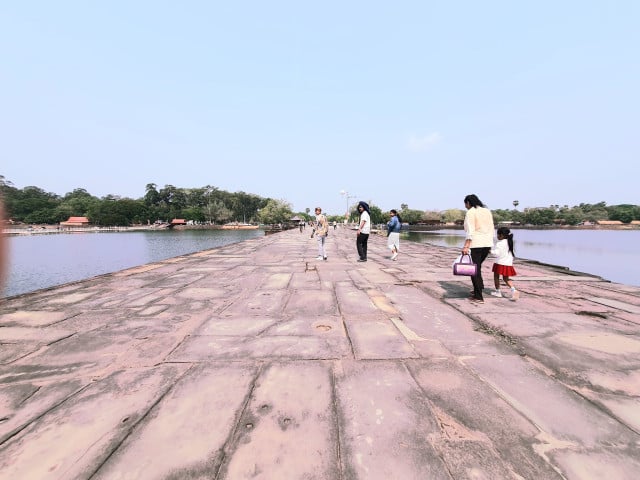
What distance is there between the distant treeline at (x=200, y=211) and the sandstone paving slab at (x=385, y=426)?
3897 inches

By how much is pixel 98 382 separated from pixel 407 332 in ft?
9.45

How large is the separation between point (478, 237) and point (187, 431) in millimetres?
4508

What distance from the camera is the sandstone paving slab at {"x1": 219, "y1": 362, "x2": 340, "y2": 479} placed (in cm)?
138

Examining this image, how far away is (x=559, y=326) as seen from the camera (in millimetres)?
3279

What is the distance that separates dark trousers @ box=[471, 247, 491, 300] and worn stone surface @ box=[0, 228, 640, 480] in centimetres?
42

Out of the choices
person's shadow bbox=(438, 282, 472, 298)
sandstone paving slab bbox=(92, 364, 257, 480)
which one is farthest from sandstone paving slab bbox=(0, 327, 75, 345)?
person's shadow bbox=(438, 282, 472, 298)

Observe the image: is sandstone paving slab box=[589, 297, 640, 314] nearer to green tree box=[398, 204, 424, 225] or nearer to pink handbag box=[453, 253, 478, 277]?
pink handbag box=[453, 253, 478, 277]

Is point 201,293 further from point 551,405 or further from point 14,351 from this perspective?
point 551,405

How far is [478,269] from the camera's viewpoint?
14.5ft

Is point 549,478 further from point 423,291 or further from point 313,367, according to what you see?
point 423,291

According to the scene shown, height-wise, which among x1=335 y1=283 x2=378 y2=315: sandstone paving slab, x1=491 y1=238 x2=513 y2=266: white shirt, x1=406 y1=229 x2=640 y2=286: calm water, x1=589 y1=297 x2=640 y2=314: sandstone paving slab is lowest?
x1=406 y1=229 x2=640 y2=286: calm water

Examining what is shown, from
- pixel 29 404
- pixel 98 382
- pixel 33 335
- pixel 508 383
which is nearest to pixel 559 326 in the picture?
pixel 508 383

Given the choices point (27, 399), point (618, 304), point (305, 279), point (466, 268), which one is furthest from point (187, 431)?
point (618, 304)

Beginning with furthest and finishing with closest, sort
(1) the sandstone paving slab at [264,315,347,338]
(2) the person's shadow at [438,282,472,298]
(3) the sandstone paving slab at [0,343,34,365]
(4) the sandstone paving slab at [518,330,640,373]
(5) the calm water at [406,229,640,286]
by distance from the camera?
(5) the calm water at [406,229,640,286]
(2) the person's shadow at [438,282,472,298]
(1) the sandstone paving slab at [264,315,347,338]
(3) the sandstone paving slab at [0,343,34,365]
(4) the sandstone paving slab at [518,330,640,373]
